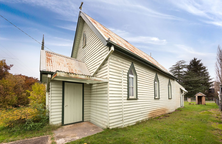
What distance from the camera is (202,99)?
20.0m

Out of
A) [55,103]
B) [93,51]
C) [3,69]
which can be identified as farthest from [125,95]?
[3,69]

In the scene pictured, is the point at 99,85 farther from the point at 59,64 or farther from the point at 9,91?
the point at 9,91

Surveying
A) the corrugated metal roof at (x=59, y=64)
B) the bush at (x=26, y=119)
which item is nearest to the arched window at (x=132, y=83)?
the corrugated metal roof at (x=59, y=64)

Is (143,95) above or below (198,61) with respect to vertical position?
below

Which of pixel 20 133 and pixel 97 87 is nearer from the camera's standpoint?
pixel 20 133

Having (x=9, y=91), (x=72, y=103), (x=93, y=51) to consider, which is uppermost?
(x=93, y=51)

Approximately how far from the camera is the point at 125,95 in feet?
20.9

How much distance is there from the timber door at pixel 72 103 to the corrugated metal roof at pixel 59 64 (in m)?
0.94

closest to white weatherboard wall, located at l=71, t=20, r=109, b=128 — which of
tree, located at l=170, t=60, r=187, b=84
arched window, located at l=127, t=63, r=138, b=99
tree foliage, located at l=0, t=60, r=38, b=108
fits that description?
arched window, located at l=127, t=63, r=138, b=99

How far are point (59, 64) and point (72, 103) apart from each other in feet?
8.02

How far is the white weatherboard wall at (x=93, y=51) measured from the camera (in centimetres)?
642

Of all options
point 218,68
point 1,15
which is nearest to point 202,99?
point 218,68

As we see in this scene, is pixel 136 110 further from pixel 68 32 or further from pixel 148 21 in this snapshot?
pixel 68 32

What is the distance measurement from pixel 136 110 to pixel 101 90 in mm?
2719
